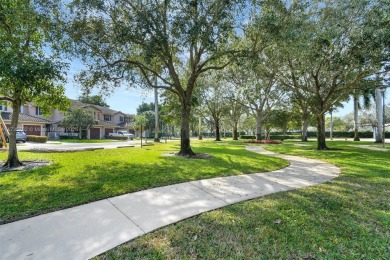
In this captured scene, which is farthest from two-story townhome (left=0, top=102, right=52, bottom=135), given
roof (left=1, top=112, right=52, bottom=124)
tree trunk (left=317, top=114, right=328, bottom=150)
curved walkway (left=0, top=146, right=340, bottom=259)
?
tree trunk (left=317, top=114, right=328, bottom=150)

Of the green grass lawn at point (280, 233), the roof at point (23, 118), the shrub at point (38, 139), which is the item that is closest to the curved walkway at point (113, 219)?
the green grass lawn at point (280, 233)

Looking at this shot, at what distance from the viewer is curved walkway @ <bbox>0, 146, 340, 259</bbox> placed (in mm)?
2738

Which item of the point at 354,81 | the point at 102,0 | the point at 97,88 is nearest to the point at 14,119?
the point at 97,88

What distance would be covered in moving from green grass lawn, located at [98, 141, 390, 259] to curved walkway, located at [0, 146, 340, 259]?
0.28 metres

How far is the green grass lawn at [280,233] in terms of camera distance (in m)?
2.69

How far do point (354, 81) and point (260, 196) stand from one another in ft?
41.5

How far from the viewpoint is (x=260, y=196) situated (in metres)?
4.75

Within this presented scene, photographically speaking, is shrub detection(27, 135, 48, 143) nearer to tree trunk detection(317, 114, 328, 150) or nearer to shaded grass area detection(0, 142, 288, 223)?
shaded grass area detection(0, 142, 288, 223)

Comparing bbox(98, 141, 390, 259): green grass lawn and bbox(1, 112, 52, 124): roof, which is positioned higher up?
bbox(1, 112, 52, 124): roof

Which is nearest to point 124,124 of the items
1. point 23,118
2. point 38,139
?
point 23,118

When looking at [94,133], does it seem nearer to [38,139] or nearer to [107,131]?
[107,131]

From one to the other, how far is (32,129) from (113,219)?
34.2 meters

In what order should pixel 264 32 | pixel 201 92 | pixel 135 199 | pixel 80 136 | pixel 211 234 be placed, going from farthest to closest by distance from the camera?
pixel 80 136 → pixel 201 92 → pixel 264 32 → pixel 135 199 → pixel 211 234

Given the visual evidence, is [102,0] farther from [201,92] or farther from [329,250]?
[201,92]
